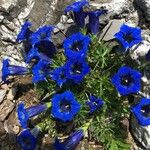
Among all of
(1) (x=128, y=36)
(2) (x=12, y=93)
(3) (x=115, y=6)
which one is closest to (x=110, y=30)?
(3) (x=115, y=6)

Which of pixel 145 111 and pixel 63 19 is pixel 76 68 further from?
pixel 63 19

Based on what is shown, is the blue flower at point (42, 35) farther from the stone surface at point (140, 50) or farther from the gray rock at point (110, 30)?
the stone surface at point (140, 50)

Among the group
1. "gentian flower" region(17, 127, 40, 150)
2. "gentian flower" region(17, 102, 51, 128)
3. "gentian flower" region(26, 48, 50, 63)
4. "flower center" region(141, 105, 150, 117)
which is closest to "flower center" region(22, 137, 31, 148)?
"gentian flower" region(17, 127, 40, 150)

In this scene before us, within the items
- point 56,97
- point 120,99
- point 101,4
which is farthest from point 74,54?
point 101,4

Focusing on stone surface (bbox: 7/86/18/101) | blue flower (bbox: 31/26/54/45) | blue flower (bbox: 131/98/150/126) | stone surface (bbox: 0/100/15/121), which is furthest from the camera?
stone surface (bbox: 7/86/18/101)

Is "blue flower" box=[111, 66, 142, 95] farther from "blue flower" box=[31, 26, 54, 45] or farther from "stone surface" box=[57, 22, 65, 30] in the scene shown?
"stone surface" box=[57, 22, 65, 30]

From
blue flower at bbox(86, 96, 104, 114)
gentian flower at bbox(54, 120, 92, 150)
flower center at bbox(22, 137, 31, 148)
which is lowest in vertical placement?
gentian flower at bbox(54, 120, 92, 150)

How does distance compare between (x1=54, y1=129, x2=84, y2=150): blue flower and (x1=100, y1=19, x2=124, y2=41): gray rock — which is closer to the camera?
(x1=54, y1=129, x2=84, y2=150): blue flower


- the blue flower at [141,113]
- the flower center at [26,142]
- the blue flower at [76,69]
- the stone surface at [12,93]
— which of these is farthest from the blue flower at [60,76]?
the stone surface at [12,93]
